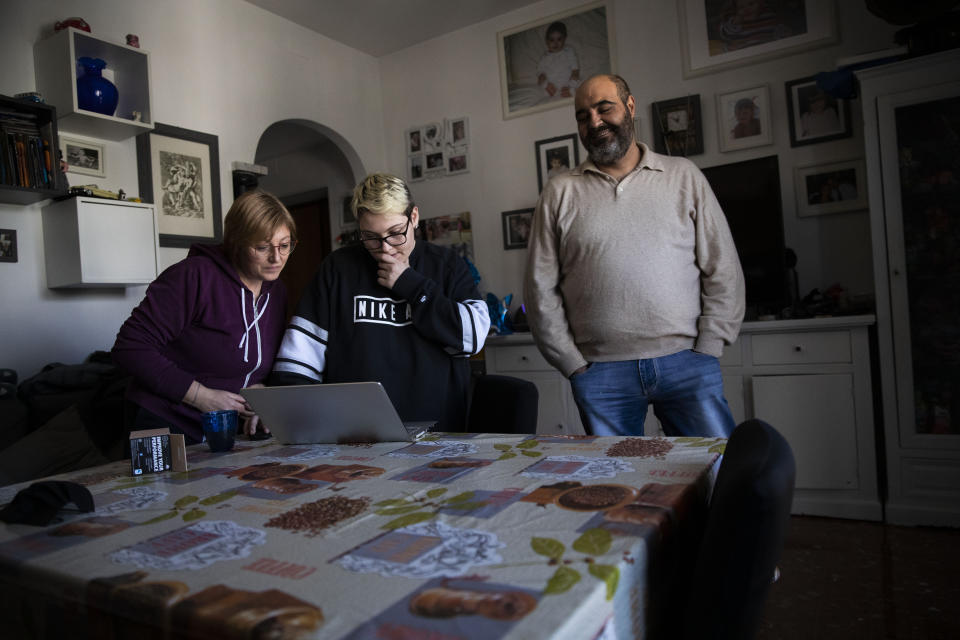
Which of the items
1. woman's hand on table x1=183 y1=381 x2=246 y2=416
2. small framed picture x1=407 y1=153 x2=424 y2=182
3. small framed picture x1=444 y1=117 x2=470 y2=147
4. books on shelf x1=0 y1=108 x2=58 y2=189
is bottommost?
woman's hand on table x1=183 y1=381 x2=246 y2=416

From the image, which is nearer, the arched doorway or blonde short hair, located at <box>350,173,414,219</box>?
blonde short hair, located at <box>350,173,414,219</box>

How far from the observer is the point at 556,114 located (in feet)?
13.1

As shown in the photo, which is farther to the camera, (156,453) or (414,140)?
(414,140)

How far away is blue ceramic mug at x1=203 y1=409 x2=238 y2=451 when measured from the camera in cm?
144

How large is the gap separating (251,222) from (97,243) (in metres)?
1.38

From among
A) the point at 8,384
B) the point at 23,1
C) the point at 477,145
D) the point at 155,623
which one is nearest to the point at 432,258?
the point at 155,623

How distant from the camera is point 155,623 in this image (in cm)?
64

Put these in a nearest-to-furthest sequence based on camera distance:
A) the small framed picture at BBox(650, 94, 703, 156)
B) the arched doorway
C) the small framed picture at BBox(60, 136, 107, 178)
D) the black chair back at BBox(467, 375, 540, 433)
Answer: the black chair back at BBox(467, 375, 540, 433)
the small framed picture at BBox(60, 136, 107, 178)
the small framed picture at BBox(650, 94, 703, 156)
the arched doorway

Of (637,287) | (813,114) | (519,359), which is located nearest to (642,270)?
(637,287)

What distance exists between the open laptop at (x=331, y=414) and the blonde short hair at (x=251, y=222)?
539mm

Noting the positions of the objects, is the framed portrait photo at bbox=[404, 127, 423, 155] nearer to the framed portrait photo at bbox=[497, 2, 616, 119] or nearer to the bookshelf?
the framed portrait photo at bbox=[497, 2, 616, 119]

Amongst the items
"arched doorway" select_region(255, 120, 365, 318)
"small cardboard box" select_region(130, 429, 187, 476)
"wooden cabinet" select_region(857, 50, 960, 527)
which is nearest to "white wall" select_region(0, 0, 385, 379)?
"arched doorway" select_region(255, 120, 365, 318)

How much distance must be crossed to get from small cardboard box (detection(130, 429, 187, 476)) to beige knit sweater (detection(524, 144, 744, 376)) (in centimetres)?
108

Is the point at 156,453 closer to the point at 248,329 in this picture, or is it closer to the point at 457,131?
the point at 248,329
